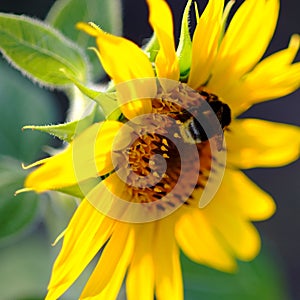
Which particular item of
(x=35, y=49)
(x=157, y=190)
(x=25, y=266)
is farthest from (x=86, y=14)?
(x=25, y=266)

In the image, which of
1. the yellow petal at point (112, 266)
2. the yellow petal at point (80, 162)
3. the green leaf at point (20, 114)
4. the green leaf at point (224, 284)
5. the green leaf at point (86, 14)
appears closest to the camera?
the yellow petal at point (80, 162)

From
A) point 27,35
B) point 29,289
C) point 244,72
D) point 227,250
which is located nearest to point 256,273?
point 29,289

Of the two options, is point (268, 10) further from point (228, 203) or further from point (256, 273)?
point (256, 273)

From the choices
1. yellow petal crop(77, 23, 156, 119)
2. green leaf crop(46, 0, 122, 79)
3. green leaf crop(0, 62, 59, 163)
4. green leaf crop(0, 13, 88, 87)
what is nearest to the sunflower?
yellow petal crop(77, 23, 156, 119)

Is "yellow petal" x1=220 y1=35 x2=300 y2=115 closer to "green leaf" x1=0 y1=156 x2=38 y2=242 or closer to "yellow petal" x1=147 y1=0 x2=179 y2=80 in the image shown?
"yellow petal" x1=147 y1=0 x2=179 y2=80

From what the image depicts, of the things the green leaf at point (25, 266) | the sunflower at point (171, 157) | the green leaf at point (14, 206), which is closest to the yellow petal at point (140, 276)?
the sunflower at point (171, 157)

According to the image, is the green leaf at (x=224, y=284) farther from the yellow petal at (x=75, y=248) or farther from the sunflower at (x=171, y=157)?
the yellow petal at (x=75, y=248)
